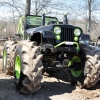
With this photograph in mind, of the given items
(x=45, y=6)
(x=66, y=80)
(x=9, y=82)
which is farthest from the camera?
(x=45, y=6)

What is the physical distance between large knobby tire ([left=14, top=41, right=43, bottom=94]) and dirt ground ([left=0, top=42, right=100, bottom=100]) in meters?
0.22

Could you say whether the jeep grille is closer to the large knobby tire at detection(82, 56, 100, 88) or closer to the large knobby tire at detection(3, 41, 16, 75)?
the large knobby tire at detection(82, 56, 100, 88)

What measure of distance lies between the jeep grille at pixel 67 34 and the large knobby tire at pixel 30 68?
2.72 feet

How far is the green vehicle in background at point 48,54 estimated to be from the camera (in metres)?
5.16

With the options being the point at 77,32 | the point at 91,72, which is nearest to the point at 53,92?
the point at 91,72

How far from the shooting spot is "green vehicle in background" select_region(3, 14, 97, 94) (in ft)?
16.9

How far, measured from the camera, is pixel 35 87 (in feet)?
17.1

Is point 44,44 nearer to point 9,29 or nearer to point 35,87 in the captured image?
point 35,87

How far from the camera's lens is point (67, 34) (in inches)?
234

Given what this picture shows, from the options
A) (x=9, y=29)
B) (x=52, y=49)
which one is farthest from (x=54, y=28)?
(x=9, y=29)

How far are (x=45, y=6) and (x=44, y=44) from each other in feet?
36.9

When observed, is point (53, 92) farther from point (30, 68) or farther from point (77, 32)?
point (77, 32)

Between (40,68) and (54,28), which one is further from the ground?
(54,28)

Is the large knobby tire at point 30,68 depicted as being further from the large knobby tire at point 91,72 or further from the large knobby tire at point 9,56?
the large knobby tire at point 9,56
